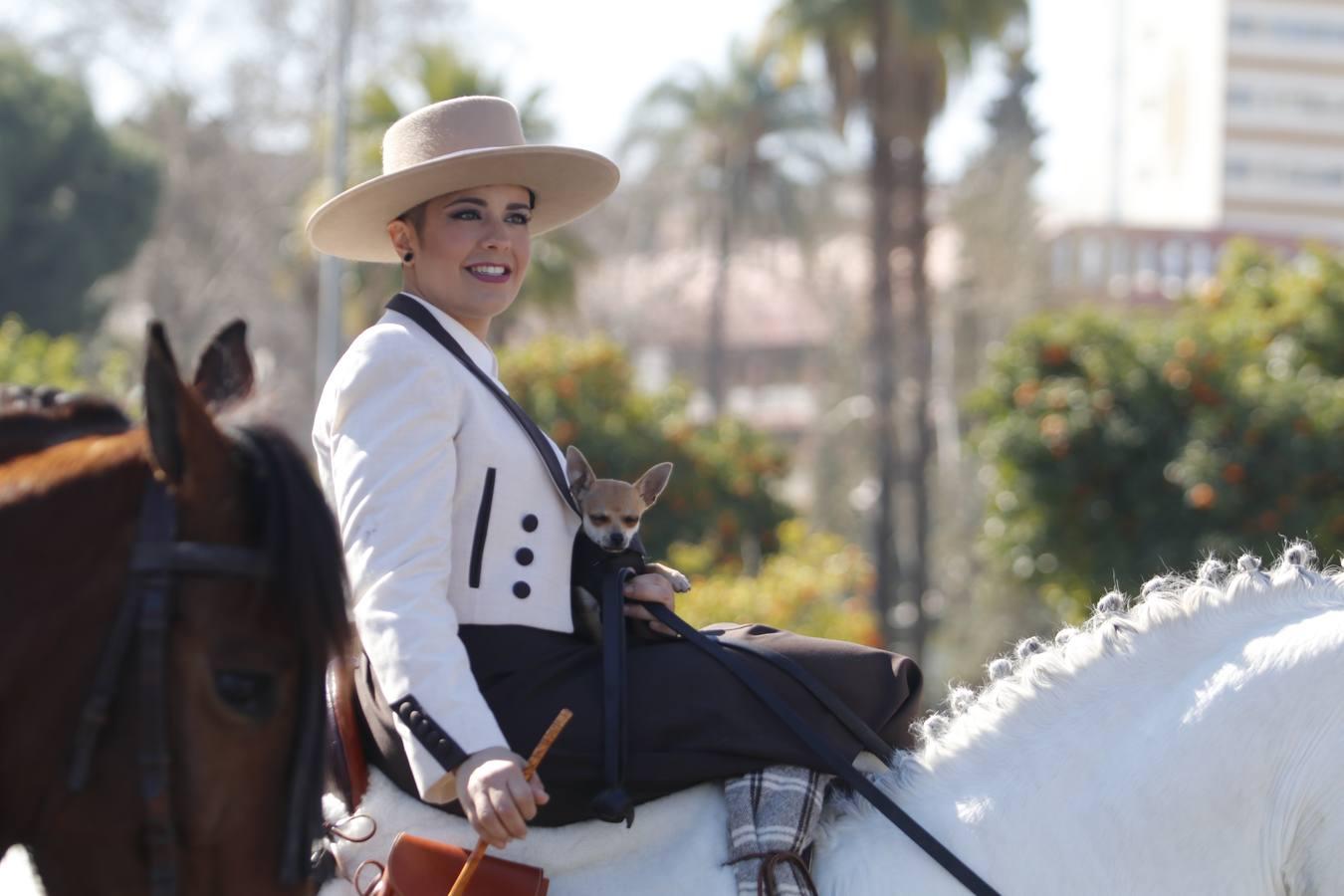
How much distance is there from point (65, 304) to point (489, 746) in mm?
28256

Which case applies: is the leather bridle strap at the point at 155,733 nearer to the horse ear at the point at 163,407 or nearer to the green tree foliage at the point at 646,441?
the horse ear at the point at 163,407

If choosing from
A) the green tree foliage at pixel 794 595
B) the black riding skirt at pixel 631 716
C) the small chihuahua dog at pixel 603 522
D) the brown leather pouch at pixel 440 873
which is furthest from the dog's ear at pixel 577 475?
the green tree foliage at pixel 794 595

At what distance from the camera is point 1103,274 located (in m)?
52.7

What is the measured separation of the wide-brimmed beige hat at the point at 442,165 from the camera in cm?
288

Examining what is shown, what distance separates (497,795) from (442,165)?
3.62 ft

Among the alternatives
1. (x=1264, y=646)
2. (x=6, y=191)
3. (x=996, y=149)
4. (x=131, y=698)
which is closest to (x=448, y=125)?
(x=131, y=698)

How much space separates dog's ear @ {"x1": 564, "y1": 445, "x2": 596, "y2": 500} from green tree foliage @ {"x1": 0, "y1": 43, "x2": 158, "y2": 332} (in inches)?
1063

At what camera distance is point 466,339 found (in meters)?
2.85

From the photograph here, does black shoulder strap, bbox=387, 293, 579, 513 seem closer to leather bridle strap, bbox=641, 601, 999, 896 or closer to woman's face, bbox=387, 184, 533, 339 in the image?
woman's face, bbox=387, 184, 533, 339

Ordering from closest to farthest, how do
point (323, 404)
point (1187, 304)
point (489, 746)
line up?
1. point (489, 746)
2. point (323, 404)
3. point (1187, 304)

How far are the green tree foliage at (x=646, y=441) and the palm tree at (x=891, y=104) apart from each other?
447cm

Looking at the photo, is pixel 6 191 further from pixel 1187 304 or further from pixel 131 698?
pixel 131 698

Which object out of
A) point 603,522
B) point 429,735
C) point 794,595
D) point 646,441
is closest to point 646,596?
point 603,522

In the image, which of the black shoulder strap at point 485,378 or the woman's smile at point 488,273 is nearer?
the black shoulder strap at point 485,378
